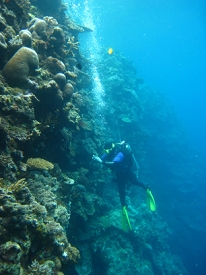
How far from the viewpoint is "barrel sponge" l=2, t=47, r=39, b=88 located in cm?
457

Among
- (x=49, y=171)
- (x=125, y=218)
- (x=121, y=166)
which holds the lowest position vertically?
(x=125, y=218)

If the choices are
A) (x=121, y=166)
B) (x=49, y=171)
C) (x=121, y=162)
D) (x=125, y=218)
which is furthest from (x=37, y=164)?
(x=125, y=218)

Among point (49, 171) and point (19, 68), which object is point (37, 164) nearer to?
point (49, 171)

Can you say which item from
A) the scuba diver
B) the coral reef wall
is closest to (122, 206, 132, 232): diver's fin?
the scuba diver

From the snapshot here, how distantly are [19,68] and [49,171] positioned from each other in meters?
3.25

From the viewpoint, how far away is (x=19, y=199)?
3572 millimetres

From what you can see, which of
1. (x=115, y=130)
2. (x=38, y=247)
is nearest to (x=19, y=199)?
(x=38, y=247)

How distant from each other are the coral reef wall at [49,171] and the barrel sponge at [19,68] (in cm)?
2

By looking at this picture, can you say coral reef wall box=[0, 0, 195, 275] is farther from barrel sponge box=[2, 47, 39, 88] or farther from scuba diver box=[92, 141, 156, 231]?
scuba diver box=[92, 141, 156, 231]

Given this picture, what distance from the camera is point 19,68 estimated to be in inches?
181

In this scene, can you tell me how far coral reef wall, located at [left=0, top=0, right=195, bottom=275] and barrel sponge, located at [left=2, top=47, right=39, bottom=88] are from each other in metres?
0.02

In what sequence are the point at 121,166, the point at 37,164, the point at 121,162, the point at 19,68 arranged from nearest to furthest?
the point at 19,68
the point at 37,164
the point at 121,162
the point at 121,166

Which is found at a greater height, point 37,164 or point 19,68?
point 19,68

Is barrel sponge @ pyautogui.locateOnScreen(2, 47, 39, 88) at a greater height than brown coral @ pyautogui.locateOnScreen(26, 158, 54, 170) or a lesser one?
greater
